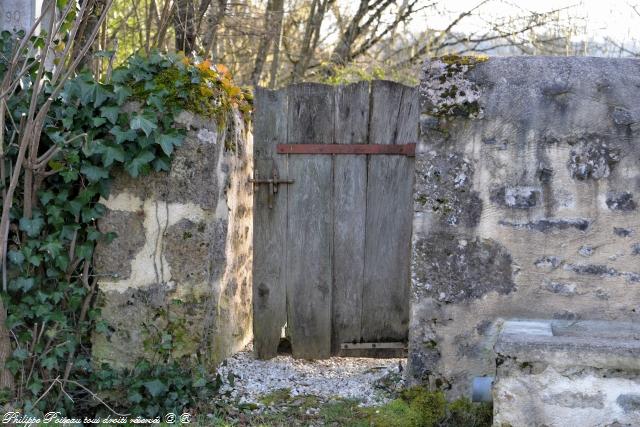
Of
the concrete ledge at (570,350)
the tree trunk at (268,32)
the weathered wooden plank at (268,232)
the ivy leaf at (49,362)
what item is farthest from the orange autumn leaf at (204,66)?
the tree trunk at (268,32)

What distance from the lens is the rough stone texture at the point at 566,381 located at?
119 inches

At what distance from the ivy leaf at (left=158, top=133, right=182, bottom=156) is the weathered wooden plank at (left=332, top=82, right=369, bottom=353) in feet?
3.47

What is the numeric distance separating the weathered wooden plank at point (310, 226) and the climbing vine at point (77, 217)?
0.70 meters

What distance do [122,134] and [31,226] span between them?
66cm

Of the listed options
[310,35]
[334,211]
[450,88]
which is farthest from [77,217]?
[310,35]

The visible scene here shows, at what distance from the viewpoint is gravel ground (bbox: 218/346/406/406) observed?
13.7 feet

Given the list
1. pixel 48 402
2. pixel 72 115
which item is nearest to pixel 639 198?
pixel 72 115

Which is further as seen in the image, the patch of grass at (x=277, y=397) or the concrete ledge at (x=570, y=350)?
the patch of grass at (x=277, y=397)

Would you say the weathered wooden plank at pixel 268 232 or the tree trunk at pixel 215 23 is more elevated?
the tree trunk at pixel 215 23

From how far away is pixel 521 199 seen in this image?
3697 mm

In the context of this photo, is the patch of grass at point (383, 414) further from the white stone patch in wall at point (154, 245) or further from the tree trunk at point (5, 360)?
the tree trunk at point (5, 360)

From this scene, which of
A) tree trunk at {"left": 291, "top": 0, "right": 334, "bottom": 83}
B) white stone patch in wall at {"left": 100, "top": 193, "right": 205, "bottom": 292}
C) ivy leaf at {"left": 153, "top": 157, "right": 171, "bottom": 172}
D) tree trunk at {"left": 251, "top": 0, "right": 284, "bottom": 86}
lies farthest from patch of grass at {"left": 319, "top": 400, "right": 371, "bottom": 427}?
tree trunk at {"left": 291, "top": 0, "right": 334, "bottom": 83}

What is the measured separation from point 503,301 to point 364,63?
5732 mm

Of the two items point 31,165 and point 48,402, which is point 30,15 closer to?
point 31,165
